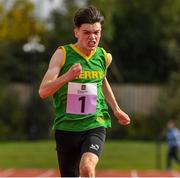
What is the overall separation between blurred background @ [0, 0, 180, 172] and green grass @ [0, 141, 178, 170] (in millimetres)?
1453

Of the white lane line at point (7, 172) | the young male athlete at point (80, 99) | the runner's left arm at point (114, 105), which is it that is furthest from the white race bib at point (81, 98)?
the white lane line at point (7, 172)

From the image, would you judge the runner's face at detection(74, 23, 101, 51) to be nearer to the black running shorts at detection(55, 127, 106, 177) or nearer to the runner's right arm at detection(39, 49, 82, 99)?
the runner's right arm at detection(39, 49, 82, 99)

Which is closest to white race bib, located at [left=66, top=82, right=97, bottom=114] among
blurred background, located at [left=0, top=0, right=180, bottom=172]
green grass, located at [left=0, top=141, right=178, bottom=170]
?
green grass, located at [left=0, top=141, right=178, bottom=170]

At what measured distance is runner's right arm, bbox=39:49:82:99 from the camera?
505cm

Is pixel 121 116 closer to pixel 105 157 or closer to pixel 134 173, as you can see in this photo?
pixel 134 173

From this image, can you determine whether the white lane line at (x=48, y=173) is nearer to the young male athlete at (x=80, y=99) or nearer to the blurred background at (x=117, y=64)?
the blurred background at (x=117, y=64)

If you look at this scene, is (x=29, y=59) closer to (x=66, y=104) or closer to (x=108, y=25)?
(x=108, y=25)

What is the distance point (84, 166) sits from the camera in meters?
5.09

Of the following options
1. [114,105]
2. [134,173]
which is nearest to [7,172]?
[134,173]

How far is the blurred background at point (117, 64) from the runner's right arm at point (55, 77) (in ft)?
69.9

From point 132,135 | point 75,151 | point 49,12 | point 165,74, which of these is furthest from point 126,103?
point 75,151

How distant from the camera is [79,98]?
5496mm

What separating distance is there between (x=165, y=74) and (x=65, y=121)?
115 feet

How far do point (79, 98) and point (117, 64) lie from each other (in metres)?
34.7
